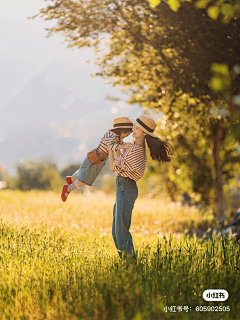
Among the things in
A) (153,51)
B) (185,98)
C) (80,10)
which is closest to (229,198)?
(185,98)

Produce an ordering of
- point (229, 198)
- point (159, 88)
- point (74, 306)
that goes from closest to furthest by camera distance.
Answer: point (74, 306) < point (159, 88) < point (229, 198)

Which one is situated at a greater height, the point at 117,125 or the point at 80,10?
the point at 80,10

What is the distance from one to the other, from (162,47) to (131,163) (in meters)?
5.21

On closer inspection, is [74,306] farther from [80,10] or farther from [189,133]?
[189,133]

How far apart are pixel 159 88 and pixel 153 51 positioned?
3.23 ft

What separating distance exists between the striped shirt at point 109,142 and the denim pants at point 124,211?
1.42 ft

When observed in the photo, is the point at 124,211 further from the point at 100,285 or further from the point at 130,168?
the point at 100,285

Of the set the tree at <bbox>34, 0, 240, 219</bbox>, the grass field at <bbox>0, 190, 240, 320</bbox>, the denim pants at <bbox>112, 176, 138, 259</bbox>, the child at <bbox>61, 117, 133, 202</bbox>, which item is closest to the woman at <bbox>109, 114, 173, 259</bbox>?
the denim pants at <bbox>112, 176, 138, 259</bbox>

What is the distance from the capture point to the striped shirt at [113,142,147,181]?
16.4 feet

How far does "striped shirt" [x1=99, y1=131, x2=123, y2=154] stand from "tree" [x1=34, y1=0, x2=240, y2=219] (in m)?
3.74

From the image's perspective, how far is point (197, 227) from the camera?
1212cm

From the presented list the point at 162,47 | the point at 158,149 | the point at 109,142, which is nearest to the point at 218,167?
the point at 162,47

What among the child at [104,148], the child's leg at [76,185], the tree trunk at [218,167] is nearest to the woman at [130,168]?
the child at [104,148]

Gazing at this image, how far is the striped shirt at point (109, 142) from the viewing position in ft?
16.5
